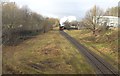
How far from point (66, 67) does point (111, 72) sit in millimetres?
4384

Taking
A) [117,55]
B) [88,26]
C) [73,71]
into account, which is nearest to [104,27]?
[88,26]

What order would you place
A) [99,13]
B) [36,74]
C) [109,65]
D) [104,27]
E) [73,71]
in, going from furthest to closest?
[99,13] → [104,27] → [109,65] → [73,71] → [36,74]

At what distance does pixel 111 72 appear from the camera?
2245 centimetres

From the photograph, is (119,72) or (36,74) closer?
(36,74)

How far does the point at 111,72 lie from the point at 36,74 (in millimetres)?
7316

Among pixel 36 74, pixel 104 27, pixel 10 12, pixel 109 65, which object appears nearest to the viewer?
pixel 36 74

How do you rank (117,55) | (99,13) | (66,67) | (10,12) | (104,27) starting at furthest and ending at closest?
(99,13)
(104,27)
(10,12)
(117,55)
(66,67)

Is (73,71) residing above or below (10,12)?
below

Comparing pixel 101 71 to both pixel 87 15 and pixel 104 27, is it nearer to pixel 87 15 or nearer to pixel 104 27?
pixel 104 27

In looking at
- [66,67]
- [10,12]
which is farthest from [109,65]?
[10,12]

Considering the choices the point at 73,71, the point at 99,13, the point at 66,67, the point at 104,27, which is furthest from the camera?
the point at 99,13

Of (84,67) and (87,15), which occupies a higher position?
(87,15)

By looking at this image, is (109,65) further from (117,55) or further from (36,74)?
(36,74)

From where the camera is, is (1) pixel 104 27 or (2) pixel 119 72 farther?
(1) pixel 104 27
